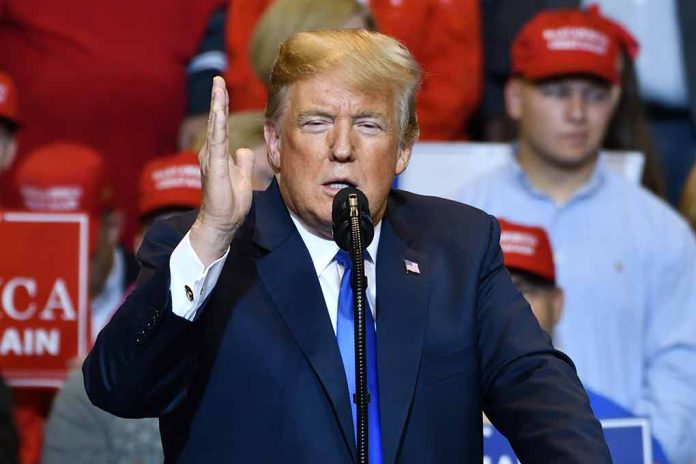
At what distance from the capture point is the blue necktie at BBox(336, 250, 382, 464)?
249 cm

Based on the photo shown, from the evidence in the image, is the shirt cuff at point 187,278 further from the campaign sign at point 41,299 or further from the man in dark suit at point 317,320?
the campaign sign at point 41,299

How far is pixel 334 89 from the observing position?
101 inches

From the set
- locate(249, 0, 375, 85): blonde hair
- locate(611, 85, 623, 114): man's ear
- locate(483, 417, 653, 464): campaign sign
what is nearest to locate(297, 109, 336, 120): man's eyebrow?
locate(483, 417, 653, 464): campaign sign

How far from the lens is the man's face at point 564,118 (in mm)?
5199

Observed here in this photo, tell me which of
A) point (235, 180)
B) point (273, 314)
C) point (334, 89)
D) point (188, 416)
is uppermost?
point (334, 89)

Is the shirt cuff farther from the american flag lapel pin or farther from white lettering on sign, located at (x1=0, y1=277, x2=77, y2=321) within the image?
white lettering on sign, located at (x1=0, y1=277, x2=77, y2=321)

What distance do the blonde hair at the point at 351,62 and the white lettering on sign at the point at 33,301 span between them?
2.12 m

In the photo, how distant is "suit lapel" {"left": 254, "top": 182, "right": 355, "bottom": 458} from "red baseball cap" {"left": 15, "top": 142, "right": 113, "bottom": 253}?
264cm

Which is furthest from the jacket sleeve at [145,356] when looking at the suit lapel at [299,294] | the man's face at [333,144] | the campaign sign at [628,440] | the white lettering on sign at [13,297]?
the white lettering on sign at [13,297]

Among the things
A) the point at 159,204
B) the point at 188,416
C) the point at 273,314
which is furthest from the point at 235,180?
the point at 159,204

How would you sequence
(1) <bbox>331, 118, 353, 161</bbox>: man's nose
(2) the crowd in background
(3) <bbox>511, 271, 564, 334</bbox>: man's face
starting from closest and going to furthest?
(1) <bbox>331, 118, 353, 161</bbox>: man's nose, (3) <bbox>511, 271, 564, 334</bbox>: man's face, (2) the crowd in background

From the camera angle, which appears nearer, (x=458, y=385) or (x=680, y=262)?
(x=458, y=385)

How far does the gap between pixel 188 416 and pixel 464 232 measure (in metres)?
0.62

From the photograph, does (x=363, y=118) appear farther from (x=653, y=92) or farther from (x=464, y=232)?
(x=653, y=92)
